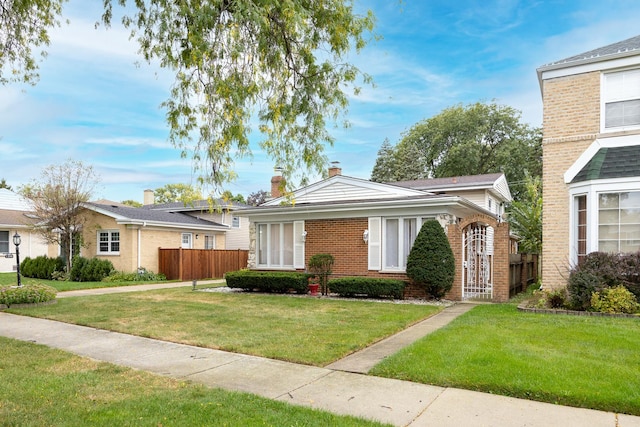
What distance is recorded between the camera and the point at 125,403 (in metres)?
4.41

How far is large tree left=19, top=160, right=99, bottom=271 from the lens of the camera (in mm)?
19500

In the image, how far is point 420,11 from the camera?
9.30 meters

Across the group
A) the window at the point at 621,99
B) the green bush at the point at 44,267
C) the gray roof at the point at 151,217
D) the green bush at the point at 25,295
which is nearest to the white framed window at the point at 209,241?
the gray roof at the point at 151,217

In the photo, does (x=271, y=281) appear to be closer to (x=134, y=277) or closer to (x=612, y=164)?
(x=134, y=277)

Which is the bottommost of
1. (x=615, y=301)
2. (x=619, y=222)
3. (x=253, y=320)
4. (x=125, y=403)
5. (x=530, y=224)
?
(x=253, y=320)

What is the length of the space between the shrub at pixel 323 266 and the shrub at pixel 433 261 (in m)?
3.13

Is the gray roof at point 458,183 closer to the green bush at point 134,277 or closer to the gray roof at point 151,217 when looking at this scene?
the gray roof at point 151,217

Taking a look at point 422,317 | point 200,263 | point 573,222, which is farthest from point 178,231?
point 573,222

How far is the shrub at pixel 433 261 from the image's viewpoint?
12.5 meters

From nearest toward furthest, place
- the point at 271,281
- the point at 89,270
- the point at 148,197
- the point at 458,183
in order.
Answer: the point at 271,281 → the point at 89,270 → the point at 458,183 → the point at 148,197

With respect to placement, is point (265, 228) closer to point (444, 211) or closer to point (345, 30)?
point (444, 211)

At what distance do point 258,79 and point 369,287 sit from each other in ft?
27.2

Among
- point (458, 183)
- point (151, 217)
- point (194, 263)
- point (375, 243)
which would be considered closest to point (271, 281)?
point (375, 243)

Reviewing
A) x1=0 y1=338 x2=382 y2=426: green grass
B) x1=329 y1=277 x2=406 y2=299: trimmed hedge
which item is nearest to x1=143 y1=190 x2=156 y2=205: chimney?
x1=329 y1=277 x2=406 y2=299: trimmed hedge
